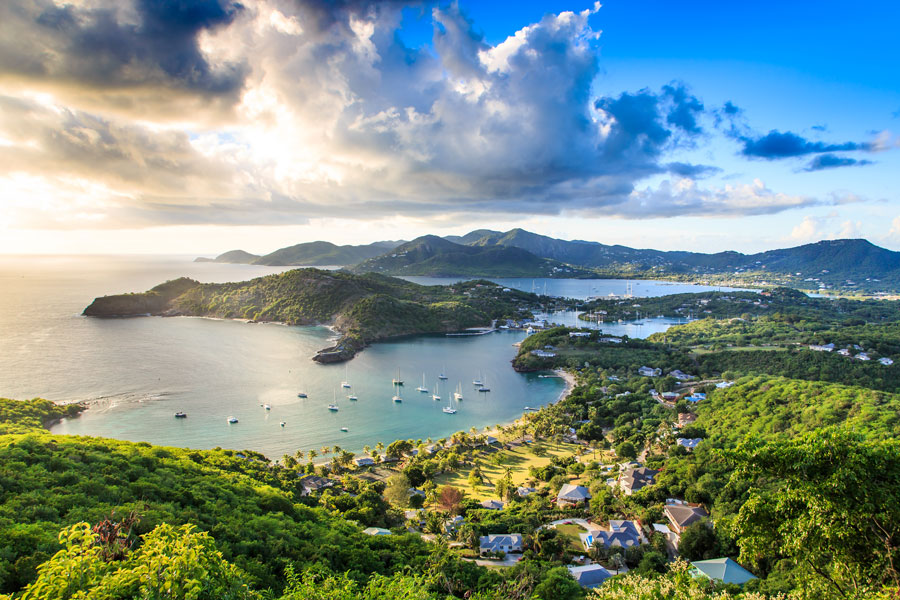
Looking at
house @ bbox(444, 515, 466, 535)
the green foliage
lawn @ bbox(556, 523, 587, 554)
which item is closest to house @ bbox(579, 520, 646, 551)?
lawn @ bbox(556, 523, 587, 554)

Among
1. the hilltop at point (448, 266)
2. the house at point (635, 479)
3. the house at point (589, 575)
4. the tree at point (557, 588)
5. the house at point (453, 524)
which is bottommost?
A: the house at point (453, 524)

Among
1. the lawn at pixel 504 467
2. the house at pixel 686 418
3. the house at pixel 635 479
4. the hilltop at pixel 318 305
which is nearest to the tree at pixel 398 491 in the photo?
the lawn at pixel 504 467

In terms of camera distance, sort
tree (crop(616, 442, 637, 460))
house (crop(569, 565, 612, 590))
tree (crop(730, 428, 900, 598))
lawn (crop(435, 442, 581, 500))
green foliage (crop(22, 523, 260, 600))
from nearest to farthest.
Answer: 1. green foliage (crop(22, 523, 260, 600))
2. tree (crop(730, 428, 900, 598))
3. house (crop(569, 565, 612, 590))
4. lawn (crop(435, 442, 581, 500))
5. tree (crop(616, 442, 637, 460))

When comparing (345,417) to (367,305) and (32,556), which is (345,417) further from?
(367,305)

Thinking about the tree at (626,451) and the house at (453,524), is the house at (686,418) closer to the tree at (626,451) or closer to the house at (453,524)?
the tree at (626,451)

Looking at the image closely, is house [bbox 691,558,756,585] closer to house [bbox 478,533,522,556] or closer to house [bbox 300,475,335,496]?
house [bbox 478,533,522,556]

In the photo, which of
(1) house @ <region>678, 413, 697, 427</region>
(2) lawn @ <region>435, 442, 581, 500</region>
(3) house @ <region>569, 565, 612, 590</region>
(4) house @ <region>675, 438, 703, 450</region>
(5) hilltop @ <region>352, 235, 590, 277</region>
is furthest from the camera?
(5) hilltop @ <region>352, 235, 590, 277</region>
